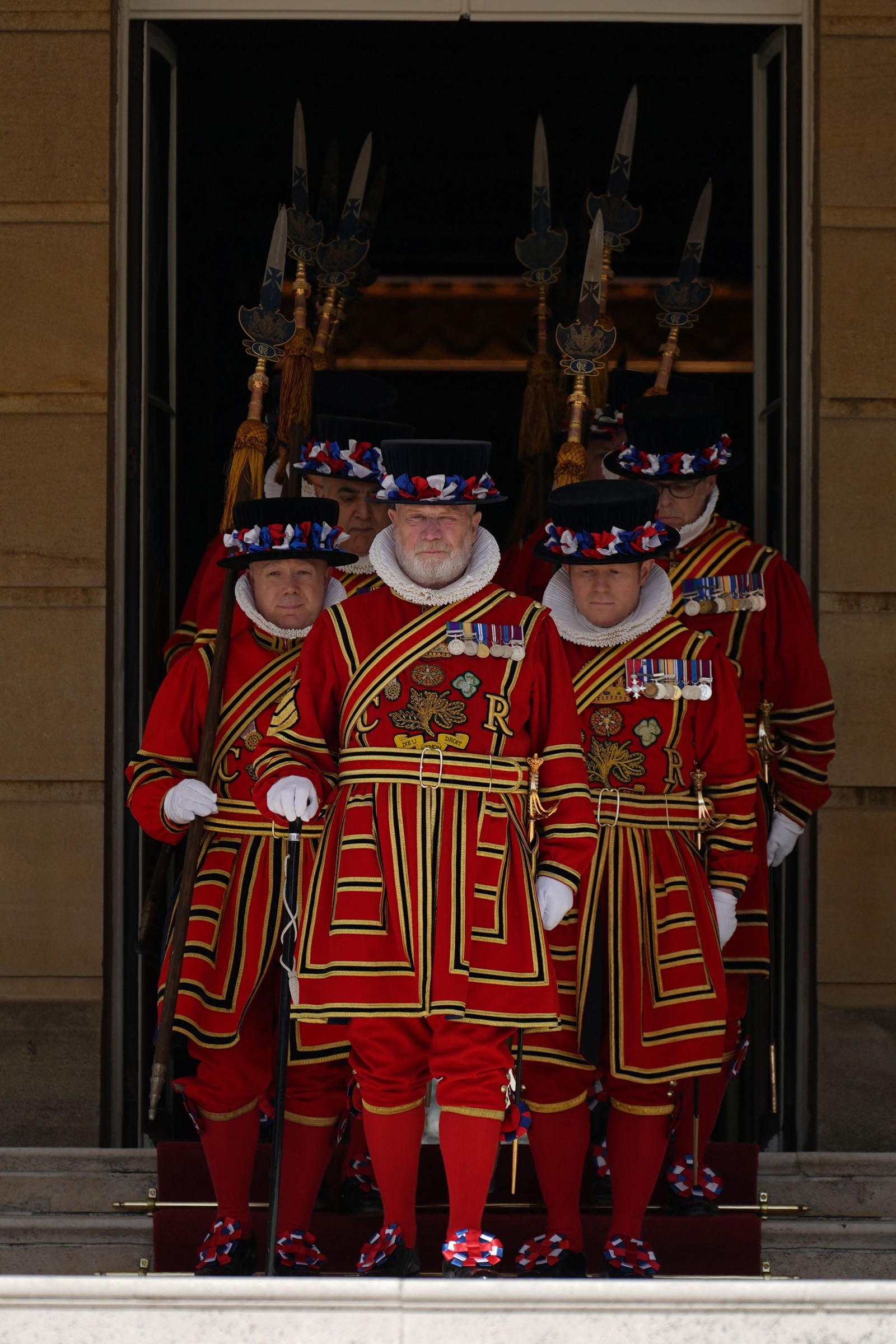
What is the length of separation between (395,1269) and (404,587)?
1.38 m

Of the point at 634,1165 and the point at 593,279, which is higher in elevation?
the point at 593,279

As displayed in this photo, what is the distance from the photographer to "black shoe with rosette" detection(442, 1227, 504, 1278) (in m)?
3.93

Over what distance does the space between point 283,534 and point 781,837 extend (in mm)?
1517

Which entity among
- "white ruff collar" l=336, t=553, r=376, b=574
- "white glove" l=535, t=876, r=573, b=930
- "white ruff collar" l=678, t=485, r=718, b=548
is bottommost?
"white glove" l=535, t=876, r=573, b=930

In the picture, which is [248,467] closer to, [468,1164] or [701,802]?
[701,802]

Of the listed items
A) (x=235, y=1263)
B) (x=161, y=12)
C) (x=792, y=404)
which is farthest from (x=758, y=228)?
(x=235, y=1263)

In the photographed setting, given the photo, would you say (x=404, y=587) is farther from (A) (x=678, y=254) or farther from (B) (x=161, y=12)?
(A) (x=678, y=254)

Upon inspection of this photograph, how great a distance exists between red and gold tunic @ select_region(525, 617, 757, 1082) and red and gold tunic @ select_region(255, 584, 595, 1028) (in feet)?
1.06

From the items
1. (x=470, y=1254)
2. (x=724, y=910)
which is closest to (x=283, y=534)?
(x=724, y=910)

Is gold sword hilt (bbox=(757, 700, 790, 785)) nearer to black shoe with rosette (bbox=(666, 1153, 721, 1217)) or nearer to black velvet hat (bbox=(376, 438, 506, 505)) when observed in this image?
black shoe with rosette (bbox=(666, 1153, 721, 1217))

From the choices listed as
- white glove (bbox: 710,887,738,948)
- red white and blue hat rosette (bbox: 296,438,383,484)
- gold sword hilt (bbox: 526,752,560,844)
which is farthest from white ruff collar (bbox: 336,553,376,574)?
white glove (bbox: 710,887,738,948)

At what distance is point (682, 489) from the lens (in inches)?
210

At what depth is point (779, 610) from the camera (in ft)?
17.2

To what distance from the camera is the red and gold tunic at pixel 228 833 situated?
15.1ft
